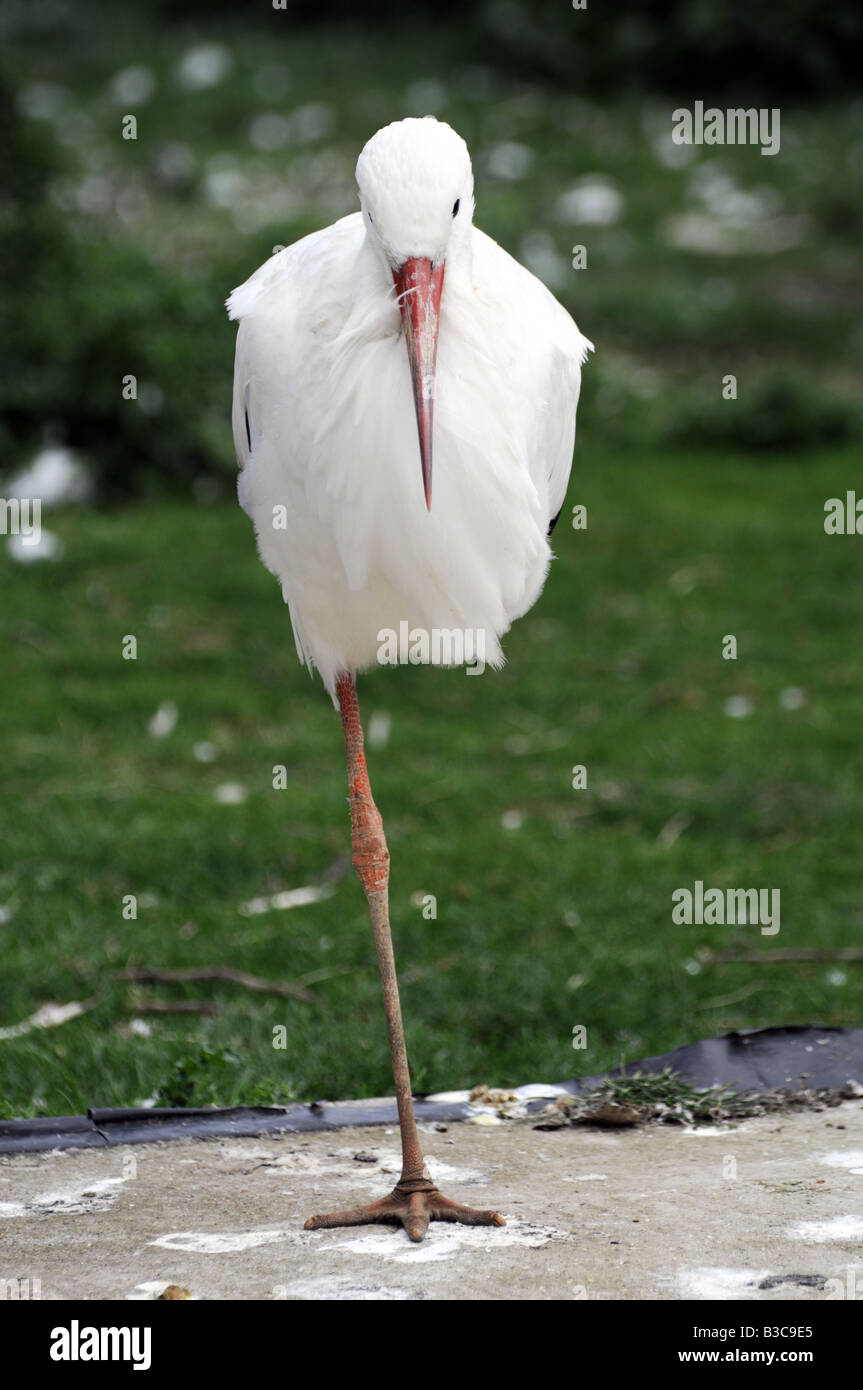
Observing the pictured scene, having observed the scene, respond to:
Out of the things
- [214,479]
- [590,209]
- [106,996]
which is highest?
[590,209]

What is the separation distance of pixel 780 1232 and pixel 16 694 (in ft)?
16.4

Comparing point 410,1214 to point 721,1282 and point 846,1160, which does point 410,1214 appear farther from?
point 846,1160

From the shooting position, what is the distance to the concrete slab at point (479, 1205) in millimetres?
3508

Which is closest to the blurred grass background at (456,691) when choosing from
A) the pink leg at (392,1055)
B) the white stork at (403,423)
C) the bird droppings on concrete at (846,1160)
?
the pink leg at (392,1055)

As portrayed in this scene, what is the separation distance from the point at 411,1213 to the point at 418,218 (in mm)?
2051

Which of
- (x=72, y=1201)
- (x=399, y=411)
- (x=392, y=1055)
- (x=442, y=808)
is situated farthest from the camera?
(x=442, y=808)

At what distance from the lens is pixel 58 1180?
411cm

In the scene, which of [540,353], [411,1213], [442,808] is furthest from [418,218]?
[442,808]

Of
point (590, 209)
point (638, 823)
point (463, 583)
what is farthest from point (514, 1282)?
point (590, 209)

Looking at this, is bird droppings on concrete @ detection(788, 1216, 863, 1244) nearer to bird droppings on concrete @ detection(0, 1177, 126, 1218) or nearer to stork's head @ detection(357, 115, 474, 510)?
bird droppings on concrete @ detection(0, 1177, 126, 1218)

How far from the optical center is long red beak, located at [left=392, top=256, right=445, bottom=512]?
133 inches

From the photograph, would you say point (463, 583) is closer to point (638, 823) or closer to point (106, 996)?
point (106, 996)

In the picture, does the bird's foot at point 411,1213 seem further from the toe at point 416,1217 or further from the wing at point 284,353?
the wing at point 284,353

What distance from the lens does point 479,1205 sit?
398 cm
